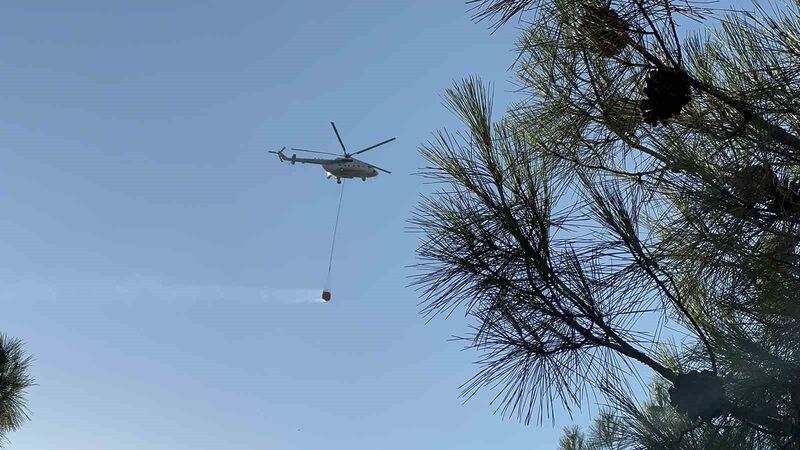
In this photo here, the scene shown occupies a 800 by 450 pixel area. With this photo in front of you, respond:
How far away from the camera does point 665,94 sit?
116 inches

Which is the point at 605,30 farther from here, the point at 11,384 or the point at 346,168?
the point at 346,168

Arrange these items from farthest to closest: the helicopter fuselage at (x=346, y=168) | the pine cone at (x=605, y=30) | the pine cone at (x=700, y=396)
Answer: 1. the helicopter fuselage at (x=346, y=168)
2. the pine cone at (x=605, y=30)
3. the pine cone at (x=700, y=396)

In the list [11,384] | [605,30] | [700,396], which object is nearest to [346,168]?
[11,384]

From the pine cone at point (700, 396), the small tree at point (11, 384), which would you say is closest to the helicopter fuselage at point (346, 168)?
the small tree at point (11, 384)

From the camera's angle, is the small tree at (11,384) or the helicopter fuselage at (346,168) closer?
the small tree at (11,384)

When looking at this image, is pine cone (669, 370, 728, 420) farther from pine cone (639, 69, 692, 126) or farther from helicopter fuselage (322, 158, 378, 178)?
helicopter fuselage (322, 158, 378, 178)

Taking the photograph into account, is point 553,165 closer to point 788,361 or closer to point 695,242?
point 695,242

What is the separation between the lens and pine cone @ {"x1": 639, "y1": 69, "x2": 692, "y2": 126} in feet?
9.66

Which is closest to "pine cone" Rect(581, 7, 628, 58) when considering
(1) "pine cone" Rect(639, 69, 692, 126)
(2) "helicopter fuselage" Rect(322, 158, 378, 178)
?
(1) "pine cone" Rect(639, 69, 692, 126)

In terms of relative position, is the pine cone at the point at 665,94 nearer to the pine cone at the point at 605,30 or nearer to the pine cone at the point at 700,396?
the pine cone at the point at 605,30

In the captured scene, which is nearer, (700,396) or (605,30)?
(700,396)

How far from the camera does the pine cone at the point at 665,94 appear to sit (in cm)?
294

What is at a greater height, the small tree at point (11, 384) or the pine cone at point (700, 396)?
the small tree at point (11, 384)

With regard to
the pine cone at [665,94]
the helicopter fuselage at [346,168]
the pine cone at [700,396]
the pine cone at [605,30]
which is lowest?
the pine cone at [700,396]
